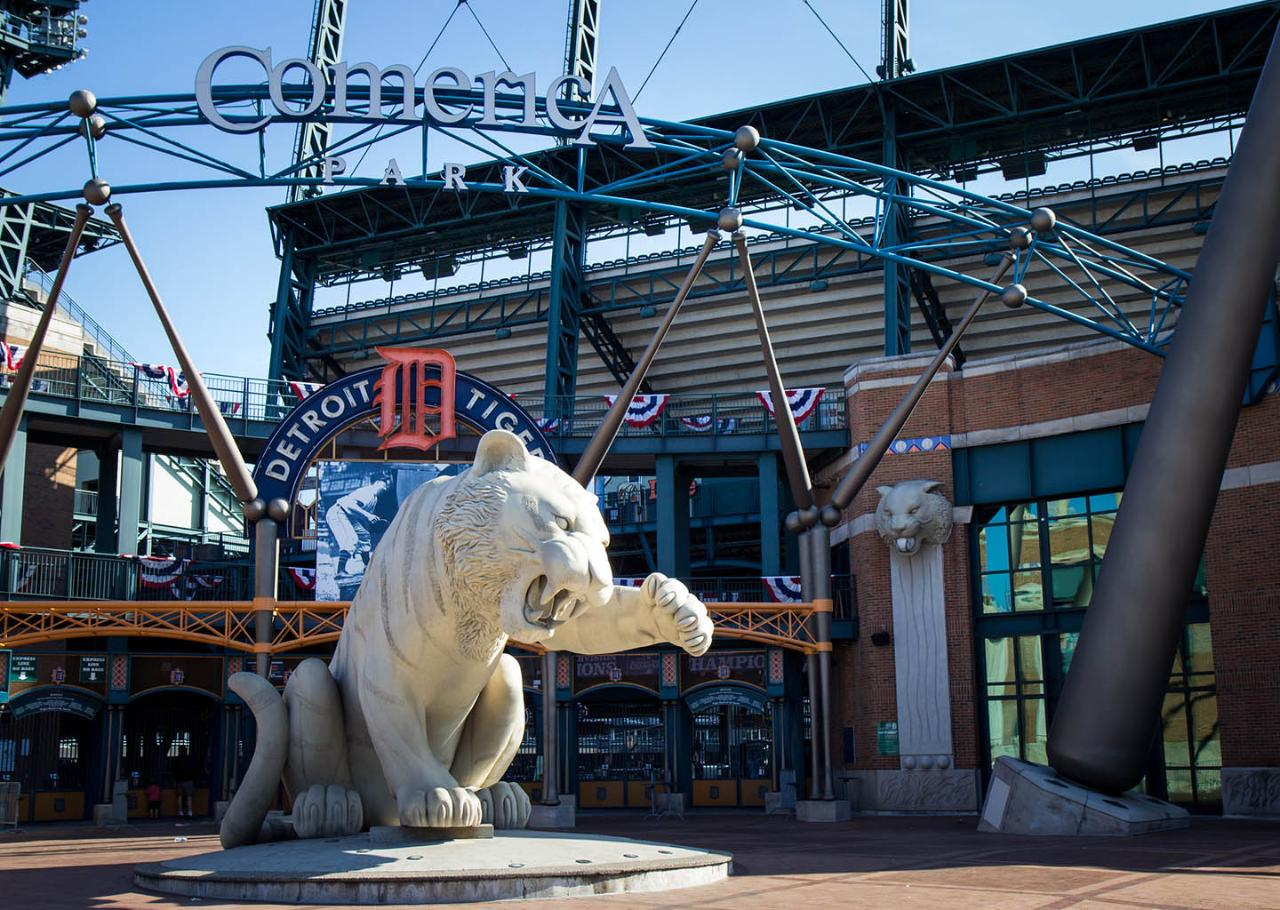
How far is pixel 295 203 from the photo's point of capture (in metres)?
41.3

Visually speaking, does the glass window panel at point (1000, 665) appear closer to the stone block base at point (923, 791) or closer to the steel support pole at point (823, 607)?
the stone block base at point (923, 791)

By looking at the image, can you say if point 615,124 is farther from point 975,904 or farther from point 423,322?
point 423,322

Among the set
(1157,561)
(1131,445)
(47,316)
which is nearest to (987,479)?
(1131,445)

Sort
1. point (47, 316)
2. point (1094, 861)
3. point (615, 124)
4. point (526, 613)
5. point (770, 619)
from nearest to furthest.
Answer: point (526, 613) < point (1094, 861) < point (47, 316) < point (615, 124) < point (770, 619)

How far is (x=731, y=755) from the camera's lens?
103 ft

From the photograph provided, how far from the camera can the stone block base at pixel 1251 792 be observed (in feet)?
71.7

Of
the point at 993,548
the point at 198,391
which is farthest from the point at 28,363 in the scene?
the point at 993,548

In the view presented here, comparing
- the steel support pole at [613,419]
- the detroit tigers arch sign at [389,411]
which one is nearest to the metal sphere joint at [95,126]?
the detroit tigers arch sign at [389,411]

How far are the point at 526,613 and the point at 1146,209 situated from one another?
30.8 meters

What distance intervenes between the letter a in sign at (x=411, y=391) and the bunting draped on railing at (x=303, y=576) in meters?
6.39

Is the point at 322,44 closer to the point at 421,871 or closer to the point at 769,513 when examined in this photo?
the point at 769,513

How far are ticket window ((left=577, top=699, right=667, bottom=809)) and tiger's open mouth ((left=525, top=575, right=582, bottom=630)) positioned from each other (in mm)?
23358

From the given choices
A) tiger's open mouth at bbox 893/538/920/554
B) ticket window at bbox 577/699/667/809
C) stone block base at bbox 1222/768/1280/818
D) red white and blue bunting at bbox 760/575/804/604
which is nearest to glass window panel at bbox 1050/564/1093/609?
tiger's open mouth at bbox 893/538/920/554

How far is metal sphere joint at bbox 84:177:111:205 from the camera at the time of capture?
17656 millimetres
